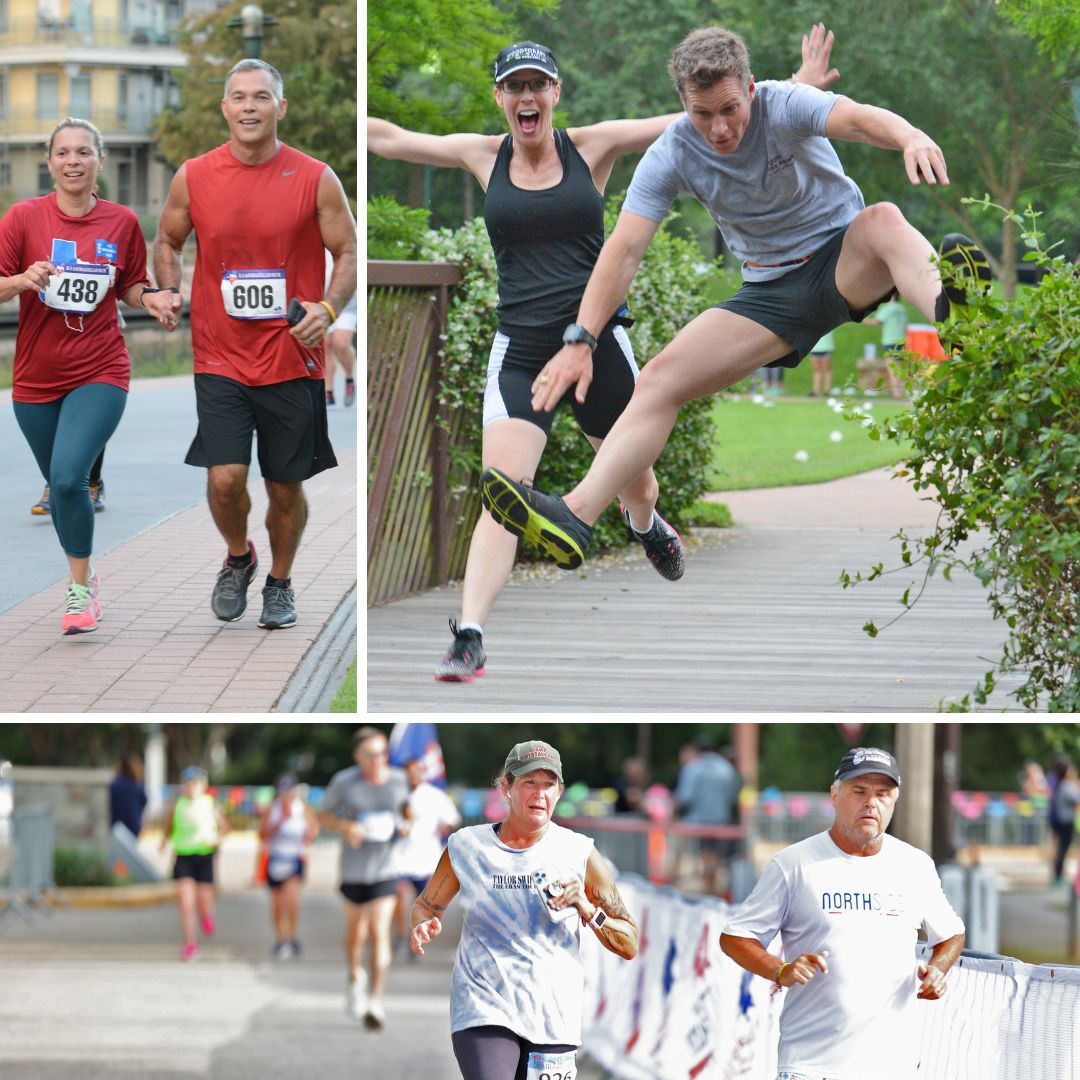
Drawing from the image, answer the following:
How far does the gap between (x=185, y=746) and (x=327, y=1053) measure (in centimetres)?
2295

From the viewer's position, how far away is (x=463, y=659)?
20.7ft

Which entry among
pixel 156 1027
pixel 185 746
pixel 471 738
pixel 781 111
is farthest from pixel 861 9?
pixel 471 738

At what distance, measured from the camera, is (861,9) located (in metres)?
6.45

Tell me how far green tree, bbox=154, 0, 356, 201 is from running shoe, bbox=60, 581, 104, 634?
176cm

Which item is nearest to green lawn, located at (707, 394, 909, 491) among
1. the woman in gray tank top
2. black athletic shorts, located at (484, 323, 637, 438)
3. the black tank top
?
the woman in gray tank top

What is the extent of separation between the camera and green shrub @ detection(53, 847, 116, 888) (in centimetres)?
1959

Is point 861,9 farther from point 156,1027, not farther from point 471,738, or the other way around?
point 471,738

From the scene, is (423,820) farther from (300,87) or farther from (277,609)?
(300,87)

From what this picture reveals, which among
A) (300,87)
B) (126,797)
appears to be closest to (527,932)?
(300,87)

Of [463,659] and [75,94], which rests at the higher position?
[75,94]

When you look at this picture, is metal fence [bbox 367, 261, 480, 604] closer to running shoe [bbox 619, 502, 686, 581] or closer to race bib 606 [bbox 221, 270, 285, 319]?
race bib 606 [bbox 221, 270, 285, 319]

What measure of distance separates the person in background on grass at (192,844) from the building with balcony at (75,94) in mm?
5456

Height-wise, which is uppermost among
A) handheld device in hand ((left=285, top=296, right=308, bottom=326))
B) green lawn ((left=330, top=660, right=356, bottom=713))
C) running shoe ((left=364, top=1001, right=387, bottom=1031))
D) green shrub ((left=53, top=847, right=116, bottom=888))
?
handheld device in hand ((left=285, top=296, right=308, bottom=326))

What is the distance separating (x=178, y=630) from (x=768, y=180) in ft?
8.63
